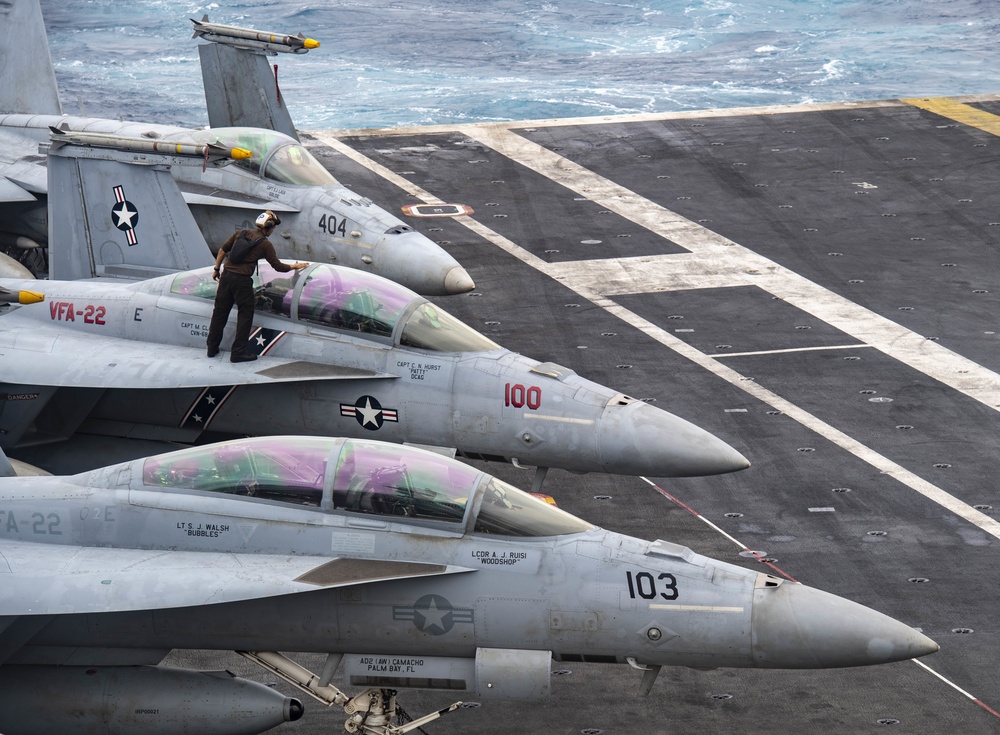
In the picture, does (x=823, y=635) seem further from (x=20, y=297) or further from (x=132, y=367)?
(x=132, y=367)

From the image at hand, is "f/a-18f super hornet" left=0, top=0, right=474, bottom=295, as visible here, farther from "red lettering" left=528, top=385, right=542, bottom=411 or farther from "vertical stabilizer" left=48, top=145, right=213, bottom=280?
"red lettering" left=528, top=385, right=542, bottom=411

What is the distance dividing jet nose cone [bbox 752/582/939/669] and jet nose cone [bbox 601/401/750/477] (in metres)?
3.55

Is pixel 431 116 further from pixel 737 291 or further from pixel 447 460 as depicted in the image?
pixel 447 460

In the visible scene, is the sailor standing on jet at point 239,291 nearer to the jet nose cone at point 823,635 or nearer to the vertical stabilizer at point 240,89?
the jet nose cone at point 823,635

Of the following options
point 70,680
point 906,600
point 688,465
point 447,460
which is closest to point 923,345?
point 906,600

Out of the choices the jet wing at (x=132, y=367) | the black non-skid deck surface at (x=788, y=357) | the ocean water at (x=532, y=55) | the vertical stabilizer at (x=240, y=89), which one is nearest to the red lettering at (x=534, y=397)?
the jet wing at (x=132, y=367)

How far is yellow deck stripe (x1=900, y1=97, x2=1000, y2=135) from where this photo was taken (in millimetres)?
35906

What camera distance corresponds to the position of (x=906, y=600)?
15375 mm

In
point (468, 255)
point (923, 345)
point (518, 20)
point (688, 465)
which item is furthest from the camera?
point (518, 20)

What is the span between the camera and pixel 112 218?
18.2m

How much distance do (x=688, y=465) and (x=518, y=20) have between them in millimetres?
64841

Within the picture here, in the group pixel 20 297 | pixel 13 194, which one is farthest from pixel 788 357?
pixel 20 297

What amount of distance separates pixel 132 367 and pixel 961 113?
1118 inches

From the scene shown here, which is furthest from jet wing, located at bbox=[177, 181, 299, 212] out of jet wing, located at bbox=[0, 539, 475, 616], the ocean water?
the ocean water
